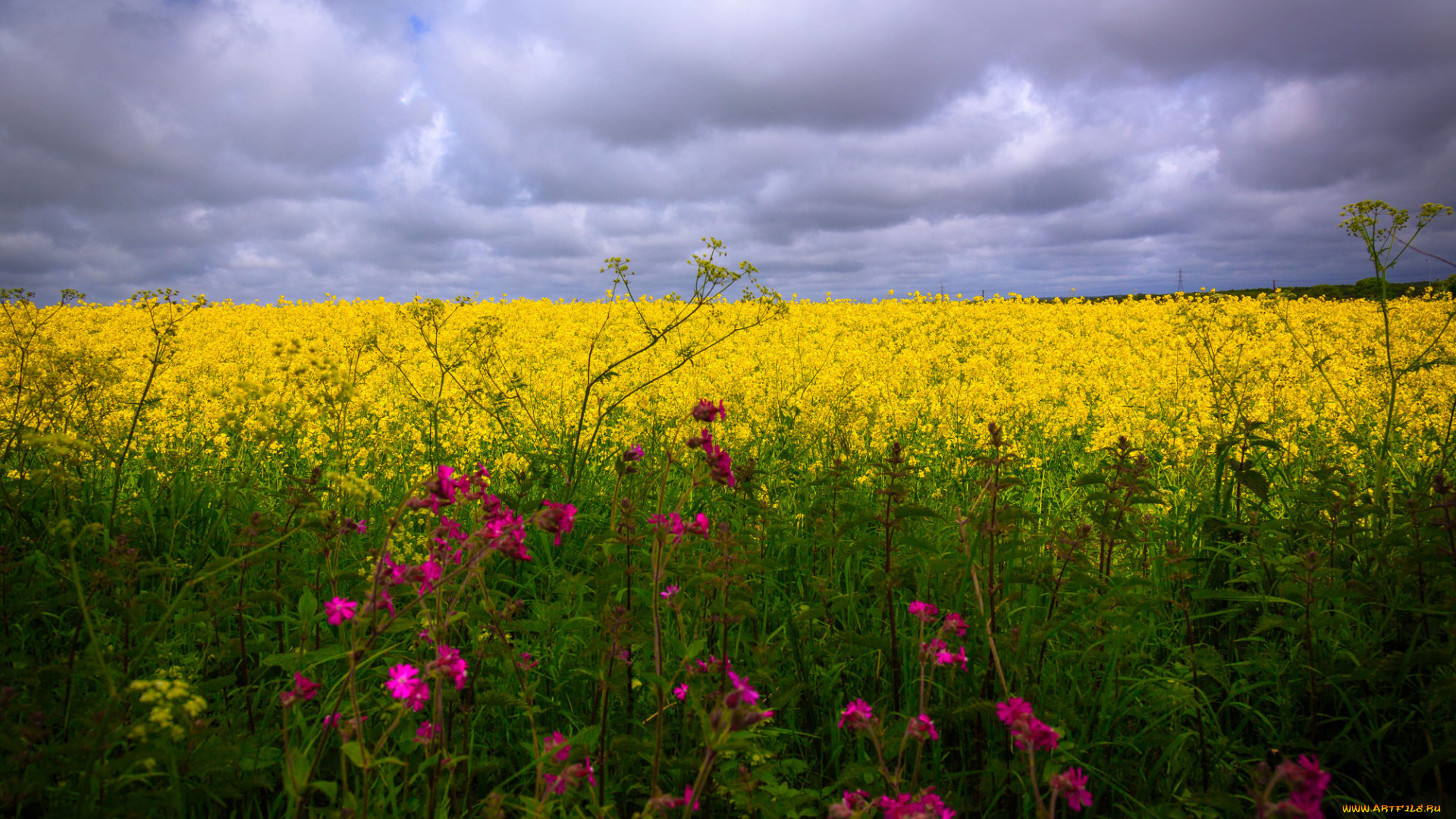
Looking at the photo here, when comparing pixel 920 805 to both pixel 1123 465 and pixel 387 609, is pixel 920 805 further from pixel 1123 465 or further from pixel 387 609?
pixel 1123 465

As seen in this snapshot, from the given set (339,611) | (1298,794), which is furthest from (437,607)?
(1298,794)

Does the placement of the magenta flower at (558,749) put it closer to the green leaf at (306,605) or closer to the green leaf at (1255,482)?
the green leaf at (306,605)

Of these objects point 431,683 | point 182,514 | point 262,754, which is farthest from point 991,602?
point 182,514

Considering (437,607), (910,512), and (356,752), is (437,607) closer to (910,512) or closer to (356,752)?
(356,752)

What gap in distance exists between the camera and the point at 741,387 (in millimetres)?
6234

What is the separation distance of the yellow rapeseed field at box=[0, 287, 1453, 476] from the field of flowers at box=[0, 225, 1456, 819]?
0.26 ft

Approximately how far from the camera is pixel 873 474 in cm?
448

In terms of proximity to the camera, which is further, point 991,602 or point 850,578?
point 850,578

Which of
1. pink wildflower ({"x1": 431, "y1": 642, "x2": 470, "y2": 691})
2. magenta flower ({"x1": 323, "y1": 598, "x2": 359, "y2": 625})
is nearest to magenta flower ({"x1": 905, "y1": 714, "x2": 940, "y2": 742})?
pink wildflower ({"x1": 431, "y1": 642, "x2": 470, "y2": 691})

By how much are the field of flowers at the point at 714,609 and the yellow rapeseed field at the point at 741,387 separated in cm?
8

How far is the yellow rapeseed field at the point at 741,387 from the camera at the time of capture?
465 cm

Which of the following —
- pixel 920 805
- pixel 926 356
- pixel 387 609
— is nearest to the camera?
pixel 920 805

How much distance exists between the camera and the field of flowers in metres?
1.69

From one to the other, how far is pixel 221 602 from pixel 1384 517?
548cm
